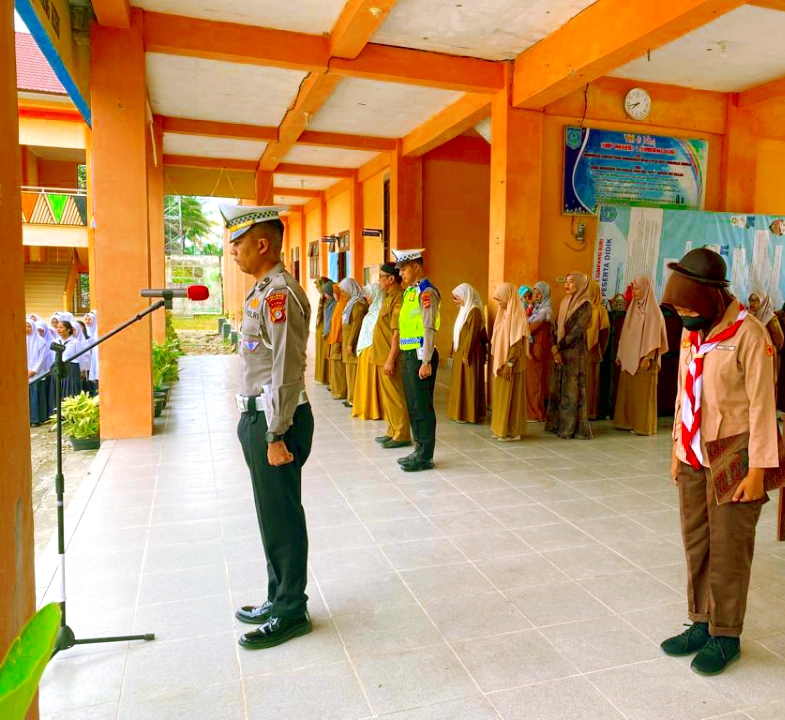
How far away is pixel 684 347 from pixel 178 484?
350 cm

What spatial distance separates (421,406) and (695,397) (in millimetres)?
2801

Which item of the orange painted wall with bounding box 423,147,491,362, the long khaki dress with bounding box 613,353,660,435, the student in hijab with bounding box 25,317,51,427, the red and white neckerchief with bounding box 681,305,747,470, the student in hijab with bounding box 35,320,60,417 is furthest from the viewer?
the orange painted wall with bounding box 423,147,491,362

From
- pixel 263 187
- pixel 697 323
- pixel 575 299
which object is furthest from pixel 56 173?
pixel 697 323

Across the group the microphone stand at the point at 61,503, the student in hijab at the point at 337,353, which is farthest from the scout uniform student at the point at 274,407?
the student in hijab at the point at 337,353

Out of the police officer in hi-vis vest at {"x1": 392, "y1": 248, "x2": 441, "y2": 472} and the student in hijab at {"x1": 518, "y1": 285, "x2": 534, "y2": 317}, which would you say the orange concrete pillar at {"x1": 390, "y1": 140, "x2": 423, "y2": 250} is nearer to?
the student in hijab at {"x1": 518, "y1": 285, "x2": 534, "y2": 317}

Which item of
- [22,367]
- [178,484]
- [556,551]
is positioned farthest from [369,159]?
[22,367]

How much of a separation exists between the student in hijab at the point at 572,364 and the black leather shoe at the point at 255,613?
13.2 feet

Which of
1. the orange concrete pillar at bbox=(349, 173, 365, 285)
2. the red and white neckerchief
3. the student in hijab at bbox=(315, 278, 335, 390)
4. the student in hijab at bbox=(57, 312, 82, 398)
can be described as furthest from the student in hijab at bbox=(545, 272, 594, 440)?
the orange concrete pillar at bbox=(349, 173, 365, 285)

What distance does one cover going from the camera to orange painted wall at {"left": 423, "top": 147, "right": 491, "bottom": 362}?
1021 cm

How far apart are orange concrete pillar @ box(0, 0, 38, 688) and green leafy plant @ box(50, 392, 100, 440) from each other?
16.9 ft

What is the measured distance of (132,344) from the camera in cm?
594

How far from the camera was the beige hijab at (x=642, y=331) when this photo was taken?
6117 millimetres

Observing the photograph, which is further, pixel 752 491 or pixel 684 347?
pixel 684 347

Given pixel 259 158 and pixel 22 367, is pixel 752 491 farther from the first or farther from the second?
pixel 259 158
